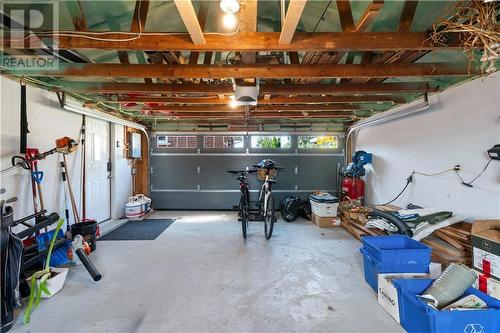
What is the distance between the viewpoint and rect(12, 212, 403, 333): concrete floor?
186 centimetres

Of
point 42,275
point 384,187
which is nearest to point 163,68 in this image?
point 42,275

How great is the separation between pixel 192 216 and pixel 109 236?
180cm

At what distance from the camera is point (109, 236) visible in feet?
13.1

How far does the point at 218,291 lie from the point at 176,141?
4.45 metres

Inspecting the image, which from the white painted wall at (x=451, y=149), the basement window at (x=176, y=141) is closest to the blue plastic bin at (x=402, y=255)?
the white painted wall at (x=451, y=149)

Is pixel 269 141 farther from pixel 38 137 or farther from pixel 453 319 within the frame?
pixel 453 319

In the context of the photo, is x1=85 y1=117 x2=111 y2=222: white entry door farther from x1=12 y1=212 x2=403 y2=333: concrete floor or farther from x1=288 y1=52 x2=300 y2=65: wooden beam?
x1=288 y1=52 x2=300 y2=65: wooden beam

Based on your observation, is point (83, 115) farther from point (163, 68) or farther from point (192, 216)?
point (192, 216)

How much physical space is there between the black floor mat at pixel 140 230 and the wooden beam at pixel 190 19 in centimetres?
321

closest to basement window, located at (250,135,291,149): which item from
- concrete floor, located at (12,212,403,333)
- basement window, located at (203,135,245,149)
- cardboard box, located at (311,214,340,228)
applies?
basement window, located at (203,135,245,149)

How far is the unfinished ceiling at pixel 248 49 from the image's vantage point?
183 cm

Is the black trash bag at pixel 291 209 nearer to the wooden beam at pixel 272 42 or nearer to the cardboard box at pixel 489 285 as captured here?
the cardboard box at pixel 489 285

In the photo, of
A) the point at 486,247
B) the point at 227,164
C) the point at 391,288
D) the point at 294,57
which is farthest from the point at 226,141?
the point at 486,247

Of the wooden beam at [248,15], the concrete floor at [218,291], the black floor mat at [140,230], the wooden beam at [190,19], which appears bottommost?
the concrete floor at [218,291]
